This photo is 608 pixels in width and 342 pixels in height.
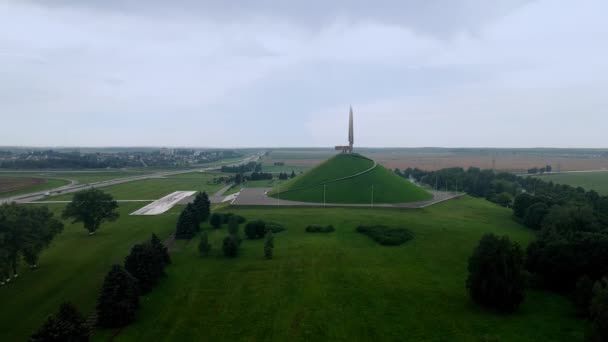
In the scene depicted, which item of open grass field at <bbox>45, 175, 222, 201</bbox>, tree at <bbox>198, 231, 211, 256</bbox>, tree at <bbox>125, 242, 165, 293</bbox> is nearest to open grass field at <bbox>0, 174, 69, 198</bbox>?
open grass field at <bbox>45, 175, 222, 201</bbox>

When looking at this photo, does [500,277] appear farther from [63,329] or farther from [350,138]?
[350,138]

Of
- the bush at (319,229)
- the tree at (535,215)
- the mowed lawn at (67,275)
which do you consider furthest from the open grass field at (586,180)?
the mowed lawn at (67,275)

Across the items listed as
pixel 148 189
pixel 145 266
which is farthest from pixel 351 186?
pixel 148 189

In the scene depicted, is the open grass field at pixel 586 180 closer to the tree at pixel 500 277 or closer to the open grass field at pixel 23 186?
the tree at pixel 500 277

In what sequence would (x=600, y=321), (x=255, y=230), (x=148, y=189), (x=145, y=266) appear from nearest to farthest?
(x=600, y=321) < (x=145, y=266) < (x=255, y=230) < (x=148, y=189)

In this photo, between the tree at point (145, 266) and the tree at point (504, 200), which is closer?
the tree at point (145, 266)

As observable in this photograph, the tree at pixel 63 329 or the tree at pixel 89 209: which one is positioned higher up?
the tree at pixel 89 209
